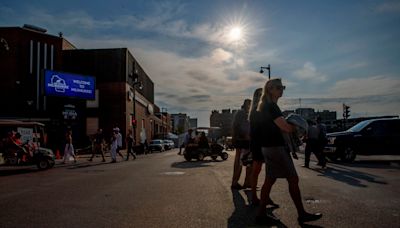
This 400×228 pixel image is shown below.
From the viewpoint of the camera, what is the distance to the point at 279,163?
15.0ft

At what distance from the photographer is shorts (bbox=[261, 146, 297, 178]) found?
4539 millimetres

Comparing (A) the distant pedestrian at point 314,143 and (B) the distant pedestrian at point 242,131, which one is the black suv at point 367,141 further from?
(B) the distant pedestrian at point 242,131

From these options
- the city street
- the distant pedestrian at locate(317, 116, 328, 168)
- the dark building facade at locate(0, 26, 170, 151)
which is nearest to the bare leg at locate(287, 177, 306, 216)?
the city street

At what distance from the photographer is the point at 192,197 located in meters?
6.72

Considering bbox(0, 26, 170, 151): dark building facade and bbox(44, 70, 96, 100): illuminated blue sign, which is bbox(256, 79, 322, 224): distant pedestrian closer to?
bbox(0, 26, 170, 151): dark building facade

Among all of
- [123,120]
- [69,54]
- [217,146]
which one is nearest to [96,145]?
[217,146]

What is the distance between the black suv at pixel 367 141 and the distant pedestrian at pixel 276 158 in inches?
440

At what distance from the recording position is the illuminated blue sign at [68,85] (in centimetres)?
3925

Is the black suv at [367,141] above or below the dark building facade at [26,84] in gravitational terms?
below

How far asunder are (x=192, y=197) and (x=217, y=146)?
456 inches

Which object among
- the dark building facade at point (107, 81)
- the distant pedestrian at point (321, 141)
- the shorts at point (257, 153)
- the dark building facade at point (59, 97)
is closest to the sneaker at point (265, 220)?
the shorts at point (257, 153)

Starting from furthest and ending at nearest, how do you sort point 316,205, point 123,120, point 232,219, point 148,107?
point 148,107 < point 123,120 < point 316,205 < point 232,219

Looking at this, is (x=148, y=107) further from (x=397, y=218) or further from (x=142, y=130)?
(x=397, y=218)

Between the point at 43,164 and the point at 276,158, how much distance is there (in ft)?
38.6
